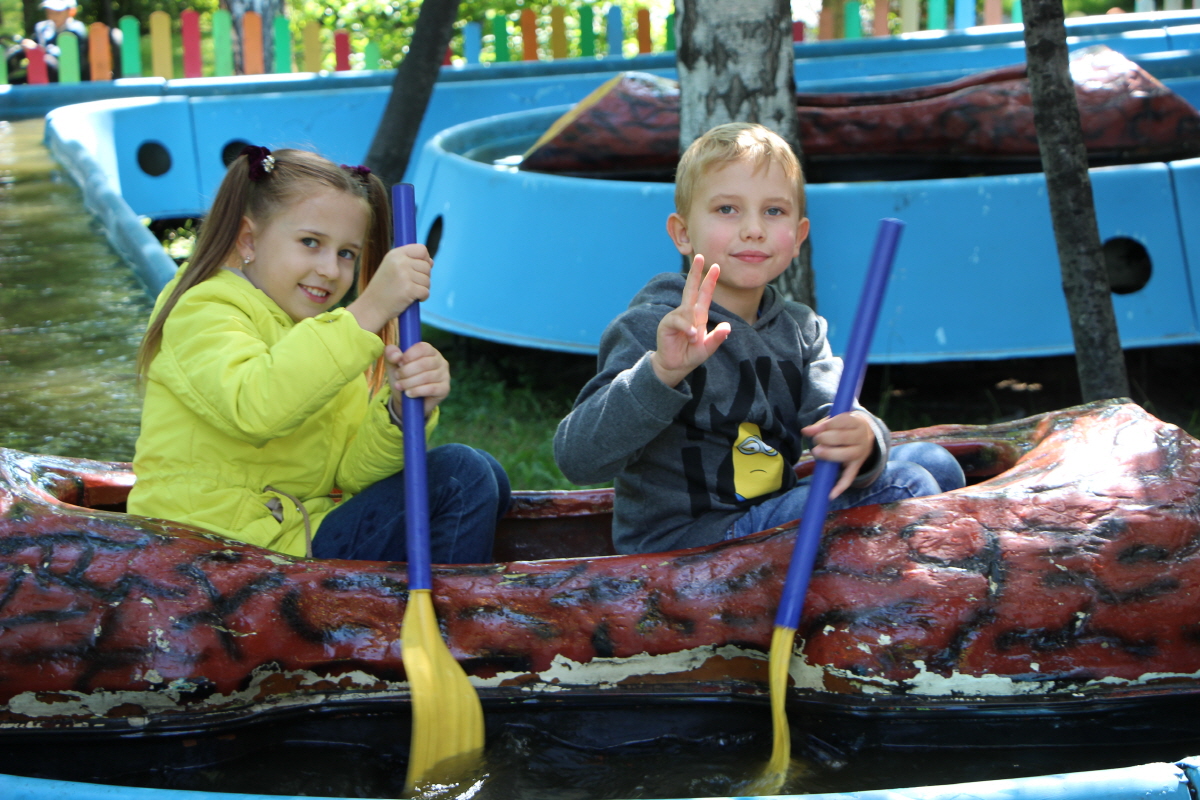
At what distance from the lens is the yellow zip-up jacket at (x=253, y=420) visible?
1810 mm

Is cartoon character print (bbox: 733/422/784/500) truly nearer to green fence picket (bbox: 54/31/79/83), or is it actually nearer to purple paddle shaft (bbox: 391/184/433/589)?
purple paddle shaft (bbox: 391/184/433/589)

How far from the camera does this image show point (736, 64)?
122 inches

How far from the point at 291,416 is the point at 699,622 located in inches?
25.1

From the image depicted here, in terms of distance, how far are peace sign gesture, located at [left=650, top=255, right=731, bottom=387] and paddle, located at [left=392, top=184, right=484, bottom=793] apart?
347mm

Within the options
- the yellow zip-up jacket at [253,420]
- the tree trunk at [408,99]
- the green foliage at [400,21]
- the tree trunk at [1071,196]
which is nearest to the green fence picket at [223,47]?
the tree trunk at [408,99]

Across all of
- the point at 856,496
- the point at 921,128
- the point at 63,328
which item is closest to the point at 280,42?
the point at 63,328

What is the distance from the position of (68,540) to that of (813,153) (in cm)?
308

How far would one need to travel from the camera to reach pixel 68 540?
1767 millimetres

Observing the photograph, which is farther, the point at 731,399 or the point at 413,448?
the point at 731,399

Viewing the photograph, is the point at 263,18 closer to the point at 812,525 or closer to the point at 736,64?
the point at 736,64

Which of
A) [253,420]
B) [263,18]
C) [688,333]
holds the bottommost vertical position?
[253,420]

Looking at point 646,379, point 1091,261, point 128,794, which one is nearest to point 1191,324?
point 1091,261

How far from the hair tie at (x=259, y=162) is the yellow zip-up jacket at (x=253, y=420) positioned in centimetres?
16

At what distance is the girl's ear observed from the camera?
6.67 feet
